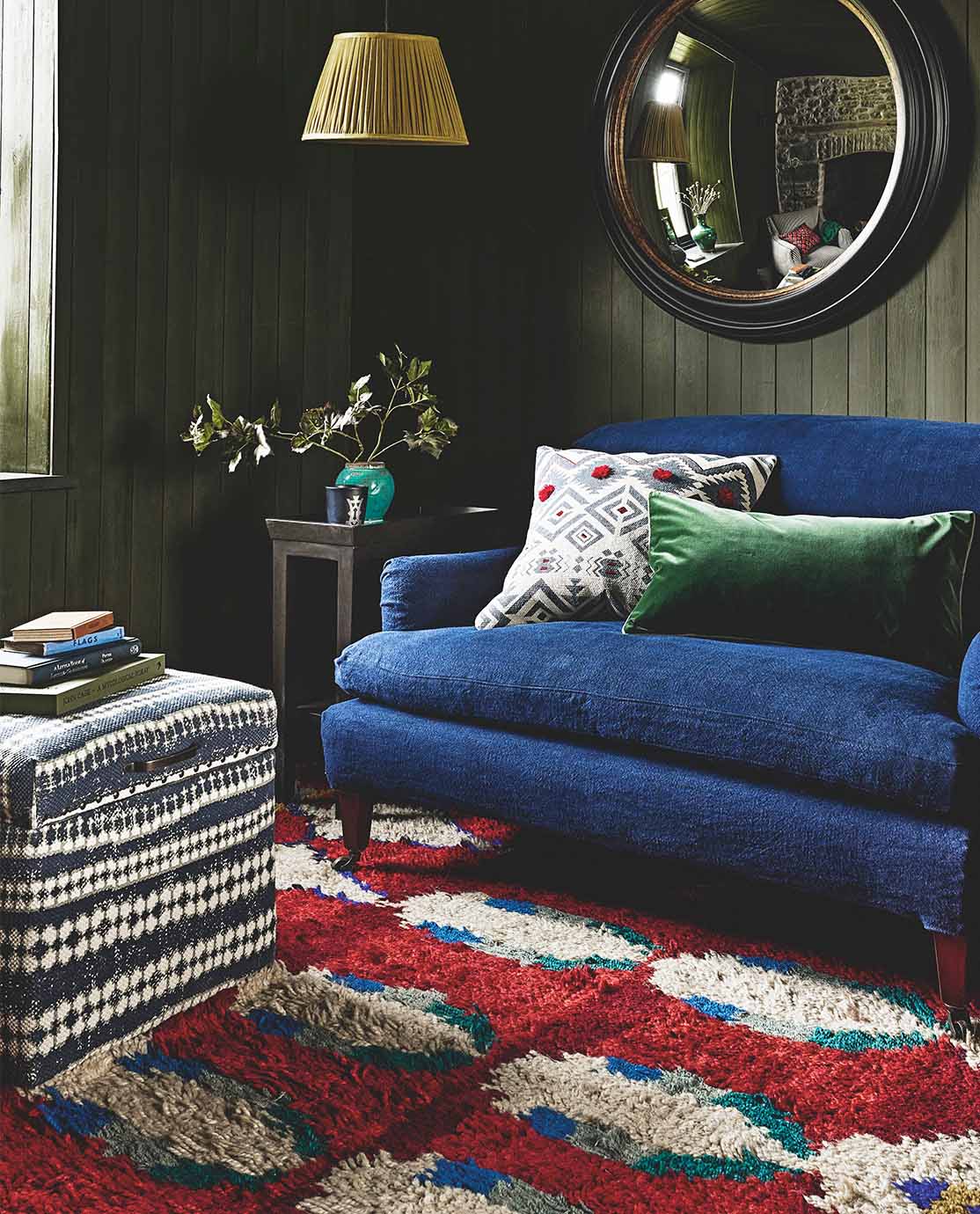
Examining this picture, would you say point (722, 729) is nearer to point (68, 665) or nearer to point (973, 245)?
point (68, 665)

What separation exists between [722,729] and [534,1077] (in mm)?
647

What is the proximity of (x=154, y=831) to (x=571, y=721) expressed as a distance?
0.77 m

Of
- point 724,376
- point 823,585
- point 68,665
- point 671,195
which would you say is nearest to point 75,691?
point 68,665

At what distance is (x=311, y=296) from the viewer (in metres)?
3.71

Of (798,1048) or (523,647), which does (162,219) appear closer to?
(523,647)

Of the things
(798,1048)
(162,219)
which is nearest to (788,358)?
(162,219)

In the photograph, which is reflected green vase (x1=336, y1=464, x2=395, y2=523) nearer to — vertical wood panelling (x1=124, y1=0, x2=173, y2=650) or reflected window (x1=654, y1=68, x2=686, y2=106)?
vertical wood panelling (x1=124, y1=0, x2=173, y2=650)

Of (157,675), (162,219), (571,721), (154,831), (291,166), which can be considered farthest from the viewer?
(291,166)

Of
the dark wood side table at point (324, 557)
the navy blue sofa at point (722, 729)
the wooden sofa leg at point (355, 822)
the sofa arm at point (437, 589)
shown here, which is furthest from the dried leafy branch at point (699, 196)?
the wooden sofa leg at point (355, 822)

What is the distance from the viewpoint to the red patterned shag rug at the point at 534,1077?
1.58 metres

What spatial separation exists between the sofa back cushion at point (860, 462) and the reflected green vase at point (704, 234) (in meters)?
0.48

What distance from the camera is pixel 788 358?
3277 millimetres

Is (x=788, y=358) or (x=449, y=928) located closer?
(x=449, y=928)

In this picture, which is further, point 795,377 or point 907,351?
point 795,377
